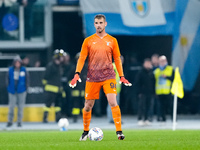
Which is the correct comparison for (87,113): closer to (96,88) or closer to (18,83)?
(96,88)

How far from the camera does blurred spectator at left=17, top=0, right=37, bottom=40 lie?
19.9 m

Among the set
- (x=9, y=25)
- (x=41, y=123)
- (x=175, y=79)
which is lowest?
(x=41, y=123)

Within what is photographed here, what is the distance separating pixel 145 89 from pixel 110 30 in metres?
2.61

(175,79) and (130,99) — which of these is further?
(130,99)

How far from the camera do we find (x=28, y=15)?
2031 cm

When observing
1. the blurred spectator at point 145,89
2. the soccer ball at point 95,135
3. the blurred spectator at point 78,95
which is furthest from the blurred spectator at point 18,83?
the soccer ball at point 95,135

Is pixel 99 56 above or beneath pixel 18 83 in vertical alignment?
above

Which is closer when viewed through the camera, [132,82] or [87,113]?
[87,113]

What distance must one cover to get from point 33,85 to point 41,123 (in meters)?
1.22

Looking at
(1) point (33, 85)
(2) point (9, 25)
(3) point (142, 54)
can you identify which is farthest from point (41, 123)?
(3) point (142, 54)

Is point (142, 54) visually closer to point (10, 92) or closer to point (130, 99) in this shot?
point (130, 99)

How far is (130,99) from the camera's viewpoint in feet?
70.8

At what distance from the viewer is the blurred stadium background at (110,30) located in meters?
19.0

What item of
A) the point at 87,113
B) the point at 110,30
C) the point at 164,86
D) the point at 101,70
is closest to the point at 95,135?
the point at 87,113
